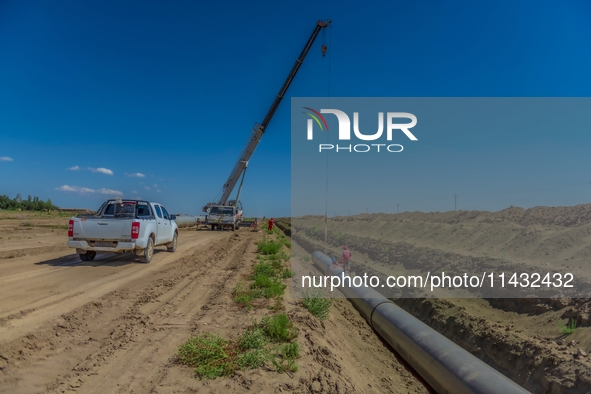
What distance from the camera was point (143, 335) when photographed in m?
5.12

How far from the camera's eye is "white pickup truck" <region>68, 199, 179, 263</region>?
35.0 feet

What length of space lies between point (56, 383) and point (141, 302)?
10.7 ft

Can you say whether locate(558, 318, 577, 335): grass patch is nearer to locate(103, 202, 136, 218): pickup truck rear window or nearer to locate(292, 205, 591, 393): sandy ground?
locate(292, 205, 591, 393): sandy ground

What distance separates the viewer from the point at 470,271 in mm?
14766

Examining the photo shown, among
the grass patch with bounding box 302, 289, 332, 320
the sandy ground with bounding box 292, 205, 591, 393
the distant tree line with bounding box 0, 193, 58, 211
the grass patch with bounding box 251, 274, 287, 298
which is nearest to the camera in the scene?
the sandy ground with bounding box 292, 205, 591, 393

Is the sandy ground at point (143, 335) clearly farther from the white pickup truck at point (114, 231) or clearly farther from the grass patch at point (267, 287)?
the white pickup truck at point (114, 231)

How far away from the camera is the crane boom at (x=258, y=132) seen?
24138 mm

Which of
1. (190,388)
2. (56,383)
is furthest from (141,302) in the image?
(190,388)

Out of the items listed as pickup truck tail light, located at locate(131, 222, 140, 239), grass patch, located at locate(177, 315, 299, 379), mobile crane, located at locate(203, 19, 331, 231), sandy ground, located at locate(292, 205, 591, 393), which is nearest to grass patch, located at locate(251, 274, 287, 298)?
grass patch, located at locate(177, 315, 299, 379)

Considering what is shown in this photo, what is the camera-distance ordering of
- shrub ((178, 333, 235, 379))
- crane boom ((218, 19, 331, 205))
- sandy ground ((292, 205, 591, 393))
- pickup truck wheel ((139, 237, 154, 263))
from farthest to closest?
crane boom ((218, 19, 331, 205)), pickup truck wheel ((139, 237, 154, 263)), sandy ground ((292, 205, 591, 393)), shrub ((178, 333, 235, 379))

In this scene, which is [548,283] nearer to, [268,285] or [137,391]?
[268,285]

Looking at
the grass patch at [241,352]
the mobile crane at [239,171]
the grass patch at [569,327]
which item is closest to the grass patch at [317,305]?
the grass patch at [241,352]

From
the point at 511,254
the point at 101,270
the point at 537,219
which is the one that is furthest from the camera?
the point at 537,219

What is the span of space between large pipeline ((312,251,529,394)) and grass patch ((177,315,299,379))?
7.45 ft
